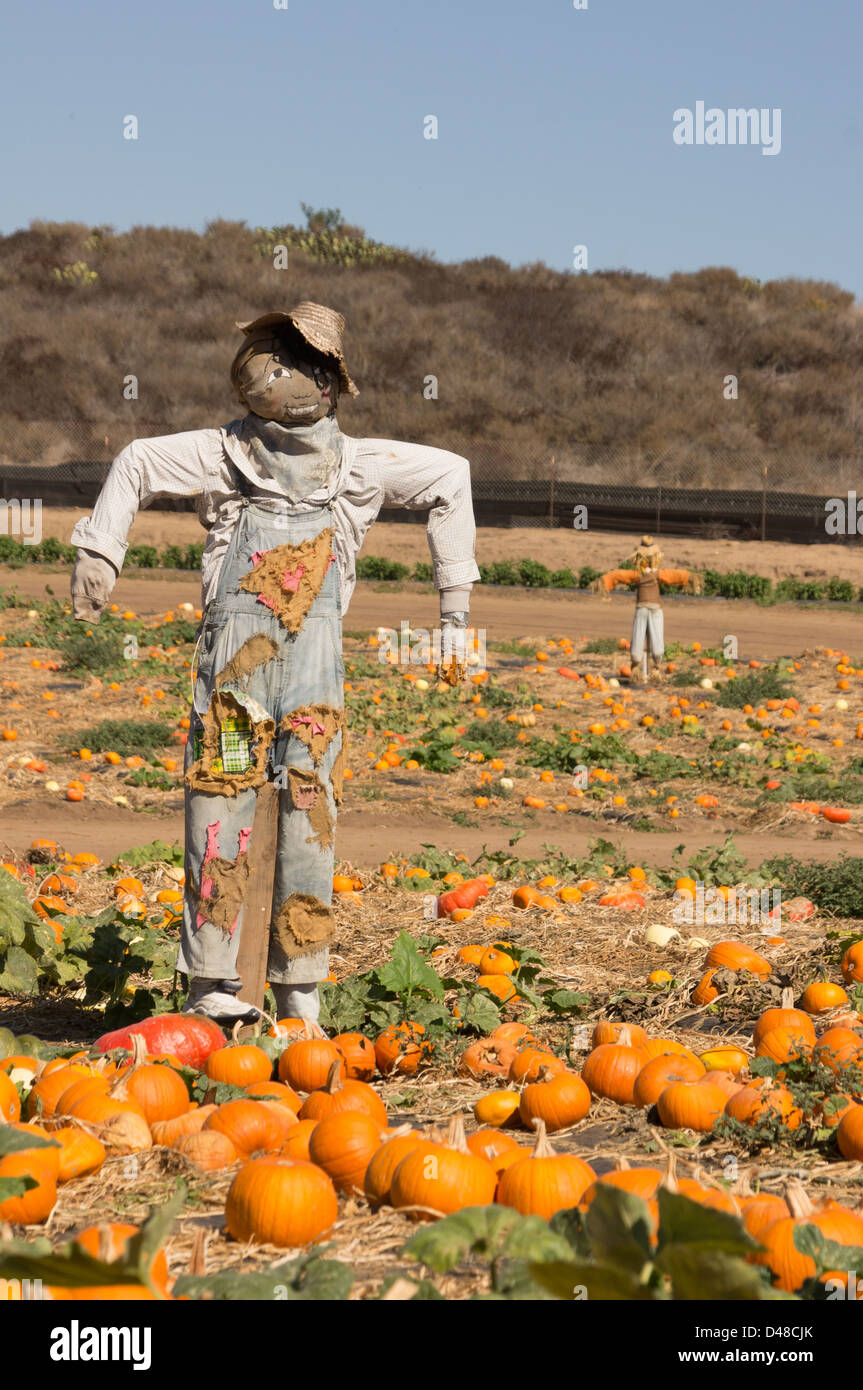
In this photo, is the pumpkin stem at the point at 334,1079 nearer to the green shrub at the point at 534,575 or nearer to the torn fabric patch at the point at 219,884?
the torn fabric patch at the point at 219,884

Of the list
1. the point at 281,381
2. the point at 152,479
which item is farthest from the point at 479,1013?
the point at 281,381

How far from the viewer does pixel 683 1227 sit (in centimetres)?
211

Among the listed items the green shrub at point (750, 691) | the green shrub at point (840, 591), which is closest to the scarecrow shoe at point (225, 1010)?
the green shrub at point (750, 691)

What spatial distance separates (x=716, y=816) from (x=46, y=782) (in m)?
5.23

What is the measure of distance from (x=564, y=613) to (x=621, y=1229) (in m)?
19.4

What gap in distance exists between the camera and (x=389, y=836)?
9.34 meters

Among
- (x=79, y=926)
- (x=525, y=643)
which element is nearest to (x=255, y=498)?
(x=79, y=926)

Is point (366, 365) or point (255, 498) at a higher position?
point (366, 365)

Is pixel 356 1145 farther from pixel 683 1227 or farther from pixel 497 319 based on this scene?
pixel 497 319

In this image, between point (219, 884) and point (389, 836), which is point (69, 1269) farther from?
point (389, 836)

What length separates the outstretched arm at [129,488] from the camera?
4.61 metres

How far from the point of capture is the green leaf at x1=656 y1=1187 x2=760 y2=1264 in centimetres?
205

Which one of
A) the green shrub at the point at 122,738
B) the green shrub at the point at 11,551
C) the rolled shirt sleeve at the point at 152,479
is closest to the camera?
the rolled shirt sleeve at the point at 152,479

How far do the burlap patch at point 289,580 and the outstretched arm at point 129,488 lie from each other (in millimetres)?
372
